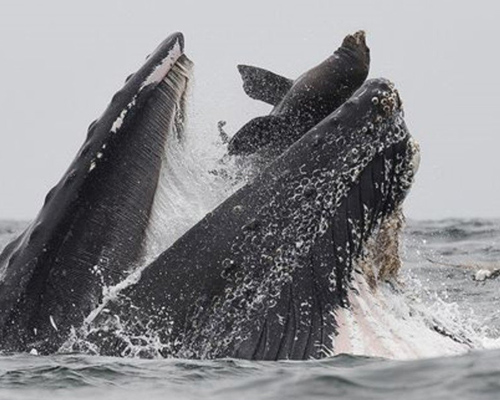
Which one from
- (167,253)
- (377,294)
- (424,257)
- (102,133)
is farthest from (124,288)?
(424,257)

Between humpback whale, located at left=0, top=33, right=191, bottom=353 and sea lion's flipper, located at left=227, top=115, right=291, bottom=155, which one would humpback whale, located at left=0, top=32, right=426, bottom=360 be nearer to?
humpback whale, located at left=0, top=33, right=191, bottom=353

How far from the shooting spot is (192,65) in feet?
26.9

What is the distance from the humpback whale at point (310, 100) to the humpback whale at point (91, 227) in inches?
18.8

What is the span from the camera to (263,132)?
7969 millimetres

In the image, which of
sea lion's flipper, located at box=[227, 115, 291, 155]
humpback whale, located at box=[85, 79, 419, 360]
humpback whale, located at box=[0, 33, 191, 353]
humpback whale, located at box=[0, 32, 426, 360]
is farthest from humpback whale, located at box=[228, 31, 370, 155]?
humpback whale, located at box=[85, 79, 419, 360]

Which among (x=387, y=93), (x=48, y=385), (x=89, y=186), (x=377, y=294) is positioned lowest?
(x=48, y=385)

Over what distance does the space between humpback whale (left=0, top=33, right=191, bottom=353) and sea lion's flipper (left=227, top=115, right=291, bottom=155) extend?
45cm

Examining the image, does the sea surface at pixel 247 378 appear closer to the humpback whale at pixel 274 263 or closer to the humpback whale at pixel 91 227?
the humpback whale at pixel 274 263

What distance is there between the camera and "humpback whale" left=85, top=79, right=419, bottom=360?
7.08 metres

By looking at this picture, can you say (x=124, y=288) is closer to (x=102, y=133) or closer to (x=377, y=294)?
(x=102, y=133)

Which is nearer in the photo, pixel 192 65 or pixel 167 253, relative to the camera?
pixel 167 253

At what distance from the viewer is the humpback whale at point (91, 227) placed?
714 centimetres

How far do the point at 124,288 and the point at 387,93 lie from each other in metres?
1.68

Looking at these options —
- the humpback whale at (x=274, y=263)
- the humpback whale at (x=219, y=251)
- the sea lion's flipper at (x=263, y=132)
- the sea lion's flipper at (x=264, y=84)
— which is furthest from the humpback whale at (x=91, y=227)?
the sea lion's flipper at (x=264, y=84)
